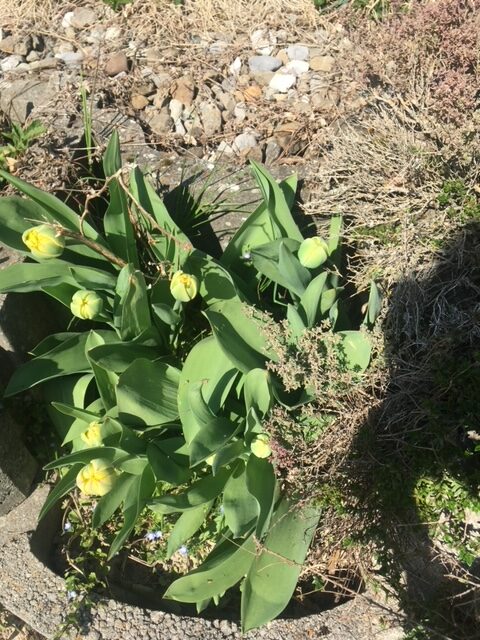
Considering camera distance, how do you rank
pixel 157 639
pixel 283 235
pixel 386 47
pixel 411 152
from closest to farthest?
pixel 157 639 < pixel 283 235 < pixel 411 152 < pixel 386 47

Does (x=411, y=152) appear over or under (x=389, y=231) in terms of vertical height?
over

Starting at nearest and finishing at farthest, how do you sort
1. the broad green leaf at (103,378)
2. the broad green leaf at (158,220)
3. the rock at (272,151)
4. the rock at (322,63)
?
the broad green leaf at (103,378) < the broad green leaf at (158,220) < the rock at (272,151) < the rock at (322,63)

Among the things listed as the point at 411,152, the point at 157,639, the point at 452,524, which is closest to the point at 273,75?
the point at 411,152

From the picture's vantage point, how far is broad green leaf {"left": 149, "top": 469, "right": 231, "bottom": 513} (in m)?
1.87

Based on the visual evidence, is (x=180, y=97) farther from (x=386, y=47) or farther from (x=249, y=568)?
(x=249, y=568)

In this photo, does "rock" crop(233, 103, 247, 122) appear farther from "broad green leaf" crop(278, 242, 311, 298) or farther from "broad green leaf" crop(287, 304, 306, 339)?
"broad green leaf" crop(287, 304, 306, 339)

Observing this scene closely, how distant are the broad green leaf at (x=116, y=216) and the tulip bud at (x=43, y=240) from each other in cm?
34

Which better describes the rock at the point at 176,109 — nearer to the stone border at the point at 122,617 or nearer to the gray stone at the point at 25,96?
A: the gray stone at the point at 25,96

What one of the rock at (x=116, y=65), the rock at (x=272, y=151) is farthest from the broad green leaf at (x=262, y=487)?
the rock at (x=116, y=65)

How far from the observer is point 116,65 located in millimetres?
3131

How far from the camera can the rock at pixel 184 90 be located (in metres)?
3.06

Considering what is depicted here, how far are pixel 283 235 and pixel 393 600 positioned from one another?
1.26 metres

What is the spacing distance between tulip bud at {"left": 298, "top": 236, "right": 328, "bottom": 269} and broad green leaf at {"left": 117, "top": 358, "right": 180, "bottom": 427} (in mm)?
555

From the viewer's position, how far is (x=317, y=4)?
3.19 meters
